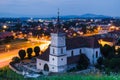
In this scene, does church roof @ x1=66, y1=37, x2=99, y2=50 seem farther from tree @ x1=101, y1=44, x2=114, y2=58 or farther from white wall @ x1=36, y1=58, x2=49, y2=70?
white wall @ x1=36, y1=58, x2=49, y2=70

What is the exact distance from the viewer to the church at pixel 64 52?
26.9 metres

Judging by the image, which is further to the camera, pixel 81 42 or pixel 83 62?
pixel 81 42

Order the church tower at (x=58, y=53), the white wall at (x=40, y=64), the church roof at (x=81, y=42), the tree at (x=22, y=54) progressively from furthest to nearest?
1. the tree at (x=22, y=54)
2. the church roof at (x=81, y=42)
3. the white wall at (x=40, y=64)
4. the church tower at (x=58, y=53)

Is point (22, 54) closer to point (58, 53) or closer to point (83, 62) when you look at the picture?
point (58, 53)

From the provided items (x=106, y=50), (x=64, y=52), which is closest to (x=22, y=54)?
(x=64, y=52)

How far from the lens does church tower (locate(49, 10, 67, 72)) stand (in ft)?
87.6

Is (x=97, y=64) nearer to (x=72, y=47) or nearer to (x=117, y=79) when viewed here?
(x=72, y=47)

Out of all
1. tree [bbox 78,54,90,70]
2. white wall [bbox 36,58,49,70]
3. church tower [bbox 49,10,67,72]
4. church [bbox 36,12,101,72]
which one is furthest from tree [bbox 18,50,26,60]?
tree [bbox 78,54,90,70]

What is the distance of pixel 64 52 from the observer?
2745cm

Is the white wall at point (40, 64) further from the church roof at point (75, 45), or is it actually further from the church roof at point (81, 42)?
the church roof at point (81, 42)

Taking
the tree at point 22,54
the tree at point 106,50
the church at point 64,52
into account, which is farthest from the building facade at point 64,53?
the tree at point 22,54

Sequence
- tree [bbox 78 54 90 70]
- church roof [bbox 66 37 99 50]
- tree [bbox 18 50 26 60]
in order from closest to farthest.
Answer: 1. tree [bbox 78 54 90 70]
2. church roof [bbox 66 37 99 50]
3. tree [bbox 18 50 26 60]

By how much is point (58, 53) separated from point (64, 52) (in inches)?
32.3

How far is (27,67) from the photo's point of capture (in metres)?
27.9
